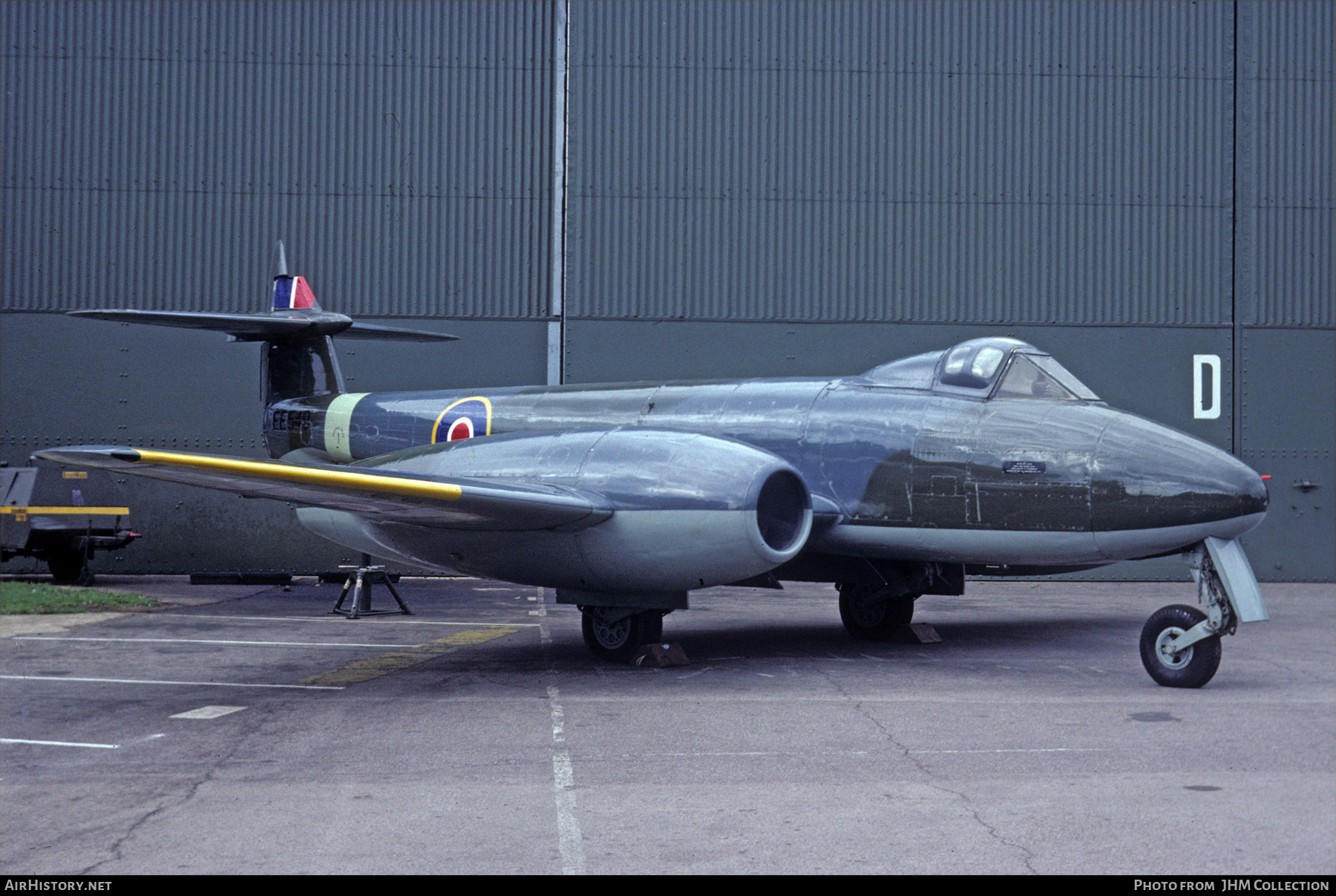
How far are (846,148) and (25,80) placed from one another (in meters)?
13.5

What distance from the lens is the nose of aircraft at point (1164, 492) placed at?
26.8 ft

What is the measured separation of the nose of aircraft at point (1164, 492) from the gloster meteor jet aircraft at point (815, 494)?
0.05 ft

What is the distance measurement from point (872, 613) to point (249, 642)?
5859 millimetres

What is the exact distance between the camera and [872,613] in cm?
1106

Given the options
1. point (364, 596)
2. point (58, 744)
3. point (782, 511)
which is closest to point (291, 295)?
point (364, 596)

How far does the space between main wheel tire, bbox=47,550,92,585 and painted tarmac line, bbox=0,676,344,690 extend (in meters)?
9.13

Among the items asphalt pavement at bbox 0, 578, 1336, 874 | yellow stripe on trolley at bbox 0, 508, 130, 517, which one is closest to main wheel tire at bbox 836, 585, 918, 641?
asphalt pavement at bbox 0, 578, 1336, 874

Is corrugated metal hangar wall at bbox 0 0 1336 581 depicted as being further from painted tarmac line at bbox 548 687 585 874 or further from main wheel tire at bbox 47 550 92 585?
painted tarmac line at bbox 548 687 585 874

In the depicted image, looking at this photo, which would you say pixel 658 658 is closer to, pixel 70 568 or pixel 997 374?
pixel 997 374

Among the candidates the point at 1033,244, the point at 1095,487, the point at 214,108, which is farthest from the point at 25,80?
the point at 1095,487

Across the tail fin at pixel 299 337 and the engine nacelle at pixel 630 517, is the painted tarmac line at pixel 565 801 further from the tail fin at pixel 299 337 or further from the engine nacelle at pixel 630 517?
the tail fin at pixel 299 337

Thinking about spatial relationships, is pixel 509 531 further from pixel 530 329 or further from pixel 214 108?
pixel 214 108

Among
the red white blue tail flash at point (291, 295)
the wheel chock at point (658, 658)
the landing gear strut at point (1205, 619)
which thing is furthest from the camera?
the red white blue tail flash at point (291, 295)

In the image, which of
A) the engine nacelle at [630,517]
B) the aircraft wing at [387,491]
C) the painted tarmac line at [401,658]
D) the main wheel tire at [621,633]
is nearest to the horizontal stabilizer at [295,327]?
the painted tarmac line at [401,658]
